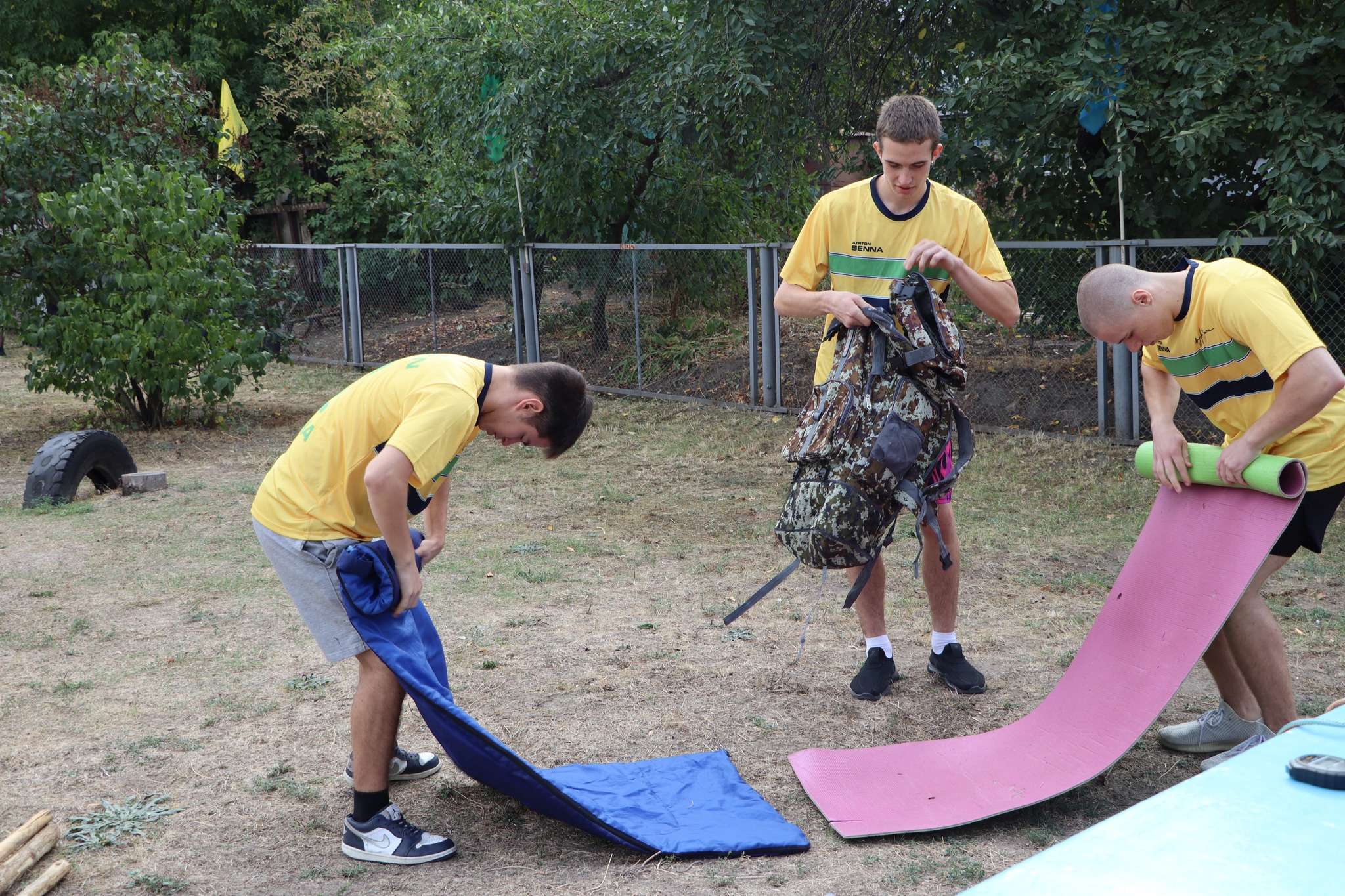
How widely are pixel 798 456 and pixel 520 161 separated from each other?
29.2 feet

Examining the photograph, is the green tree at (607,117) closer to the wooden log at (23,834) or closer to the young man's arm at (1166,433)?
the young man's arm at (1166,433)

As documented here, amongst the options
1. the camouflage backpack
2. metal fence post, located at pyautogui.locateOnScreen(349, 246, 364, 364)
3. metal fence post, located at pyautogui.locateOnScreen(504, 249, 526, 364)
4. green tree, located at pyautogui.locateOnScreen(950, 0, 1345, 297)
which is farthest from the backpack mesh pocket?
metal fence post, located at pyautogui.locateOnScreen(349, 246, 364, 364)

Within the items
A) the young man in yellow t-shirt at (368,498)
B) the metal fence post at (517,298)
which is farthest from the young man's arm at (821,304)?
the metal fence post at (517,298)

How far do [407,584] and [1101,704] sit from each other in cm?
218

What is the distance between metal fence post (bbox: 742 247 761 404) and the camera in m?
10.7

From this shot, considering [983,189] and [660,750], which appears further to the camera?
[983,189]

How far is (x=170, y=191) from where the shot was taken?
31.9 feet

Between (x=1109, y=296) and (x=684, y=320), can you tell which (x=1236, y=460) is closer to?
(x=1109, y=296)

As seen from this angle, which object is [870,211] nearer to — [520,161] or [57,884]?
[57,884]

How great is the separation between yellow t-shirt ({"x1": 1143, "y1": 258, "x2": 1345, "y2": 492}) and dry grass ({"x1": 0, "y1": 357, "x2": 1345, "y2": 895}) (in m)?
1.13

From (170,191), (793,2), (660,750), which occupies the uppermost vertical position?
(793,2)

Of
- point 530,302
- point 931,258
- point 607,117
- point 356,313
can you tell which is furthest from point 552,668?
point 356,313

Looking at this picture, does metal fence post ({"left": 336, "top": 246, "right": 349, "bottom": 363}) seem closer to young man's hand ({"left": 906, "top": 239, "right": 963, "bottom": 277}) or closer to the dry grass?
the dry grass

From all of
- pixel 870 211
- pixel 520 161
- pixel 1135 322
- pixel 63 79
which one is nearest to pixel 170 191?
pixel 63 79
